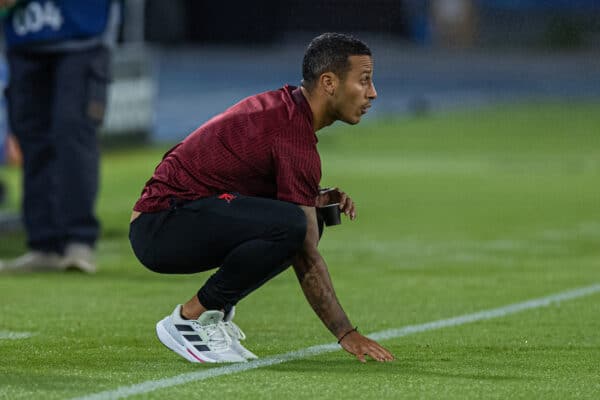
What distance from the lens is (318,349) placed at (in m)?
6.95

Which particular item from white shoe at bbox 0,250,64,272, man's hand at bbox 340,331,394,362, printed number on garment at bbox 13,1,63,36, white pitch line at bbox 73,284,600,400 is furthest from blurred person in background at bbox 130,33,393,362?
printed number on garment at bbox 13,1,63,36

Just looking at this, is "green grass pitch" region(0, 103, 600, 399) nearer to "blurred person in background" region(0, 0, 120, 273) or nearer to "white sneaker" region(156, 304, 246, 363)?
"white sneaker" region(156, 304, 246, 363)

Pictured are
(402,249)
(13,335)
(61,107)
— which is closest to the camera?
(13,335)

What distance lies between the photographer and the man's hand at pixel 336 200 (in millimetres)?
6781

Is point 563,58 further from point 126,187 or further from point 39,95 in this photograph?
point 39,95

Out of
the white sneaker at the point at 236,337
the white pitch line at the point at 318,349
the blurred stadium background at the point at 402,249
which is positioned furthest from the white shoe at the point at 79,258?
the white sneaker at the point at 236,337

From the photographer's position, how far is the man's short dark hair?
6461 millimetres

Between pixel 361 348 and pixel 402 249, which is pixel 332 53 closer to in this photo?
pixel 361 348

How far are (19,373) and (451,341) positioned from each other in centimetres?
204

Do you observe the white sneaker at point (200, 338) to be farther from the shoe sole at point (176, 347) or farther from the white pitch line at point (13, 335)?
the white pitch line at point (13, 335)

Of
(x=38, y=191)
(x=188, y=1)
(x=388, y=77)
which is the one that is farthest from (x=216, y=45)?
(x=38, y=191)

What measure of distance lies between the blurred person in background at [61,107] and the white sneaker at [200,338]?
3451 millimetres

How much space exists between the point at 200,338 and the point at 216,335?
0.24 ft

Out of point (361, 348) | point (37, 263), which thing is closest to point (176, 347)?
point (361, 348)
